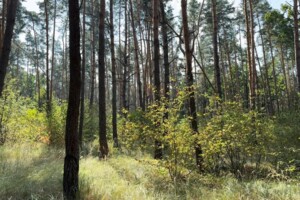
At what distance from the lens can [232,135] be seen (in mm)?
7691

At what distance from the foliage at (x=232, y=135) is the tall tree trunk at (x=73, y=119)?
3.58m

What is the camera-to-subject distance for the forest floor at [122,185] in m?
4.86

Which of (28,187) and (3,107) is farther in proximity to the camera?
(3,107)

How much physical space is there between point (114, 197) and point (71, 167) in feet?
2.95

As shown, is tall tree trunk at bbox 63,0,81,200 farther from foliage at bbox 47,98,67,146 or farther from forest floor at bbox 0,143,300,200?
foliage at bbox 47,98,67,146

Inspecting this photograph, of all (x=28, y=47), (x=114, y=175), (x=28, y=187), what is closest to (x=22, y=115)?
(x=114, y=175)

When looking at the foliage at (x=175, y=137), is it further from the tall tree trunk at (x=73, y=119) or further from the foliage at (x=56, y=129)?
the foliage at (x=56, y=129)

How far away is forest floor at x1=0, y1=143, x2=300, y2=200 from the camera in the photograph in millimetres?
4863

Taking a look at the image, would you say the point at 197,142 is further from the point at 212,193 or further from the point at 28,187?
the point at 28,187

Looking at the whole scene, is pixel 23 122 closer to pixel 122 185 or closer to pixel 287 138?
pixel 122 185

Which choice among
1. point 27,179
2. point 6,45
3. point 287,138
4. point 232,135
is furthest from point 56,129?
point 287,138

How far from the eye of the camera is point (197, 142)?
7160mm

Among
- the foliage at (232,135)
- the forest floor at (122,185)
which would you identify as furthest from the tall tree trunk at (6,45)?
the foliage at (232,135)

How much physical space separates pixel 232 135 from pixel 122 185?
133 inches
